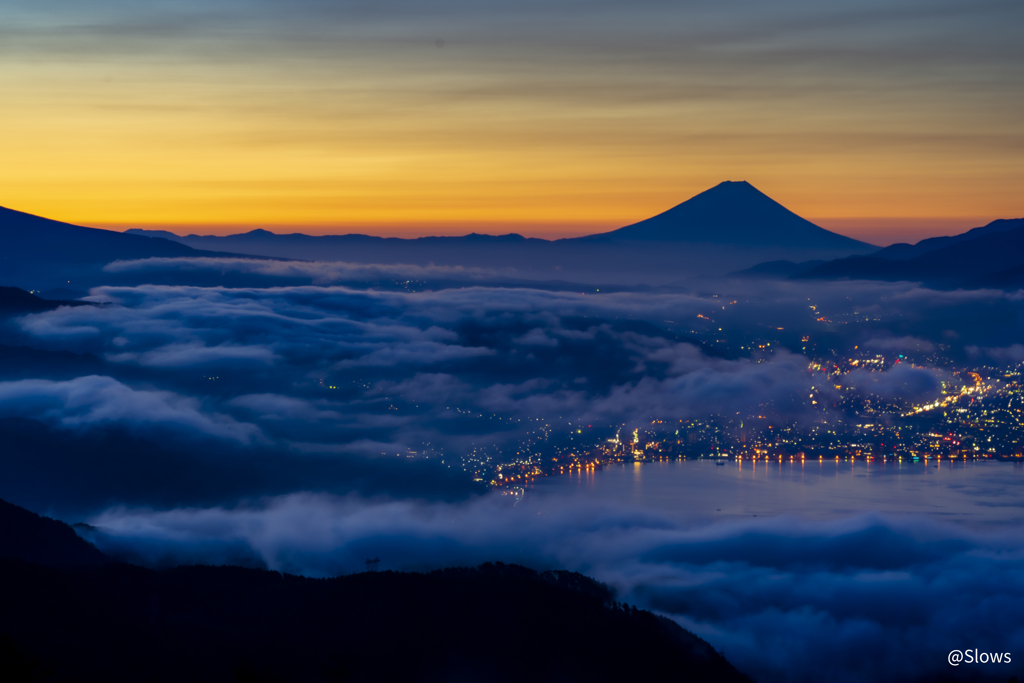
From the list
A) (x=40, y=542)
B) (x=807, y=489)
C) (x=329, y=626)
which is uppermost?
(x=40, y=542)

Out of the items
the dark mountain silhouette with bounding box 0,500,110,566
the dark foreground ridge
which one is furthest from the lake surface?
the dark mountain silhouette with bounding box 0,500,110,566

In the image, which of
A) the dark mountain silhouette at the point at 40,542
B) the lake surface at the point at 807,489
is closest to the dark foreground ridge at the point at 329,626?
the dark mountain silhouette at the point at 40,542

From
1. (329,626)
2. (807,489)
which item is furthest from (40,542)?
(807,489)

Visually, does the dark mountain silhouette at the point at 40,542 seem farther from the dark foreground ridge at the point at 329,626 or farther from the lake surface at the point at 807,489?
the lake surface at the point at 807,489

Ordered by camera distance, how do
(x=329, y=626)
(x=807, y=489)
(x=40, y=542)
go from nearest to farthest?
(x=329, y=626)
(x=40, y=542)
(x=807, y=489)

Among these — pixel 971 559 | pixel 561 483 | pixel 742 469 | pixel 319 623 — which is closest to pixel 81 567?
pixel 319 623

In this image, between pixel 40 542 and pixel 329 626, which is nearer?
pixel 329 626

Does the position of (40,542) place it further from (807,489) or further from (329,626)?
(807,489)

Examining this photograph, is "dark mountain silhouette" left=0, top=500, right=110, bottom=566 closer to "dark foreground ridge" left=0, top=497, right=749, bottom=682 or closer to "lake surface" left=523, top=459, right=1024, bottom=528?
"dark foreground ridge" left=0, top=497, right=749, bottom=682

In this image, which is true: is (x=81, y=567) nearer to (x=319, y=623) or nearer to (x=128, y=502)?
(x=319, y=623)

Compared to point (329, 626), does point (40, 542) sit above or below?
above
